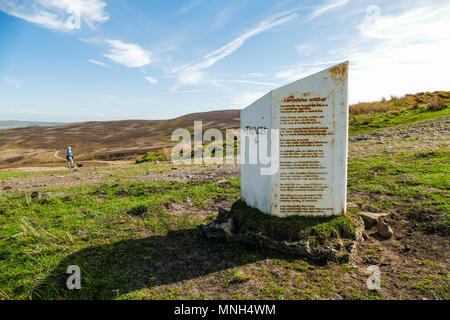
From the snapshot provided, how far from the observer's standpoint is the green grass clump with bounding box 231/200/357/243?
200 inches

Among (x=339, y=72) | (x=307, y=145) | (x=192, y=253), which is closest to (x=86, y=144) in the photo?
(x=192, y=253)

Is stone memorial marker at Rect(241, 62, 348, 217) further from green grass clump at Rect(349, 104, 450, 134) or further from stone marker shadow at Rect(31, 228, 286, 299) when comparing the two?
green grass clump at Rect(349, 104, 450, 134)

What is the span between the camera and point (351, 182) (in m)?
9.13

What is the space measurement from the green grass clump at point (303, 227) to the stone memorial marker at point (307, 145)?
17cm

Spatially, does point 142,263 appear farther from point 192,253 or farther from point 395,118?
point 395,118

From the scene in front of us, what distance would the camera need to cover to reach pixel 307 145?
17.6 ft

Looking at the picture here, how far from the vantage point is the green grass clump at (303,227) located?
5.08 meters

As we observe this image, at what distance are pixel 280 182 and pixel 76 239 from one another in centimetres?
463

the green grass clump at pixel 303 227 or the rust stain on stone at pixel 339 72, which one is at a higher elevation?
the rust stain on stone at pixel 339 72

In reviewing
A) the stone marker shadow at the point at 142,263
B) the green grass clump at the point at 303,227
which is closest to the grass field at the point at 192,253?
the stone marker shadow at the point at 142,263

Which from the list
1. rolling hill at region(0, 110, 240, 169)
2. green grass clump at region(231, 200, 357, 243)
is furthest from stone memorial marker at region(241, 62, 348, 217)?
rolling hill at region(0, 110, 240, 169)

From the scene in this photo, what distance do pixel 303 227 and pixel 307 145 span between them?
160cm

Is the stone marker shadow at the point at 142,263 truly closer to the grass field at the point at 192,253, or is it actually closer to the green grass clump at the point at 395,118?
the grass field at the point at 192,253
